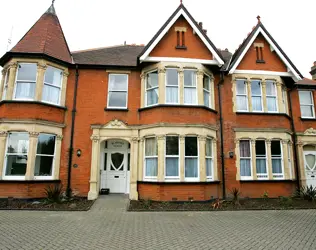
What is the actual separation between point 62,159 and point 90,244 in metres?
6.98

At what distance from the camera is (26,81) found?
11641 millimetres

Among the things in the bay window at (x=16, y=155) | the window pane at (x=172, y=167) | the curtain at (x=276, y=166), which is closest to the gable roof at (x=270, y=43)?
the curtain at (x=276, y=166)

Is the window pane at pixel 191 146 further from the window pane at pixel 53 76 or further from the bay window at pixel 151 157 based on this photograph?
the window pane at pixel 53 76

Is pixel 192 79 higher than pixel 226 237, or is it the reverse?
pixel 192 79

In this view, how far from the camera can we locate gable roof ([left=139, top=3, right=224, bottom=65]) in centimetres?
1210

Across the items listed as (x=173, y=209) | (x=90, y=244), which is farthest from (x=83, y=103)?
(x=90, y=244)

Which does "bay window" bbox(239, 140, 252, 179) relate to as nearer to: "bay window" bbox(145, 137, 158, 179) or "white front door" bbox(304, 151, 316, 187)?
"white front door" bbox(304, 151, 316, 187)

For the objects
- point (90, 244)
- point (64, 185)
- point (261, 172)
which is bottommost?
point (90, 244)

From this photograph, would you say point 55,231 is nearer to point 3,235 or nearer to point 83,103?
point 3,235

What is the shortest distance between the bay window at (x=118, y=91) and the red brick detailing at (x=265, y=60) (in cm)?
649

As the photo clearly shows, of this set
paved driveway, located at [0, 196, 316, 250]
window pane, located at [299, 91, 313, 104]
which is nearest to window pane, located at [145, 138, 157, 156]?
paved driveway, located at [0, 196, 316, 250]

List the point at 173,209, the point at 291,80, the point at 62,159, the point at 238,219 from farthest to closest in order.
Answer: the point at 291,80 < the point at 62,159 < the point at 173,209 < the point at 238,219

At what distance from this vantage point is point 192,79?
12.5m

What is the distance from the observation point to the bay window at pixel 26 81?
1162 centimetres
